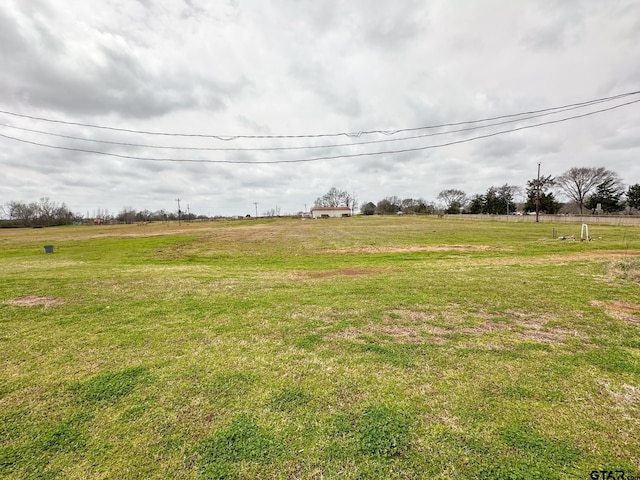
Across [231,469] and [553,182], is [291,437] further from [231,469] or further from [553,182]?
[553,182]

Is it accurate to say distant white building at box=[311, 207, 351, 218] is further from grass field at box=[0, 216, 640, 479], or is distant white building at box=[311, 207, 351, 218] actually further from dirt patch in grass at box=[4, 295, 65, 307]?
grass field at box=[0, 216, 640, 479]

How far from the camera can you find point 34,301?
7.50 meters

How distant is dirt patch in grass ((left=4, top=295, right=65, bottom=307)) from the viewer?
7215mm

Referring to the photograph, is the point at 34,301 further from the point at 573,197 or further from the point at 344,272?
the point at 573,197

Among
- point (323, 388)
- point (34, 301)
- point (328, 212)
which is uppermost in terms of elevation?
point (328, 212)

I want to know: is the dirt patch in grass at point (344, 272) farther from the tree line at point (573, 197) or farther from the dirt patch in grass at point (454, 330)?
the tree line at point (573, 197)

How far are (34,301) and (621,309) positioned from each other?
14128mm

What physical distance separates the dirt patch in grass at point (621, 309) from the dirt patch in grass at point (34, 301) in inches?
501

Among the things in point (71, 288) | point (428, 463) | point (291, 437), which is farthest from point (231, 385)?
point (71, 288)

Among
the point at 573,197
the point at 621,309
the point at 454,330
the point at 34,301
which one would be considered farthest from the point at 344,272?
the point at 573,197

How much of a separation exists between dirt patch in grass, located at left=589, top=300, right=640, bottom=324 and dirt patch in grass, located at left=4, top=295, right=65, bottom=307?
12.7 metres

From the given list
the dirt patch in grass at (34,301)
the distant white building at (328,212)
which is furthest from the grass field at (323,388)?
the distant white building at (328,212)

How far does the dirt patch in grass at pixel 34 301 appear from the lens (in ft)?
23.7

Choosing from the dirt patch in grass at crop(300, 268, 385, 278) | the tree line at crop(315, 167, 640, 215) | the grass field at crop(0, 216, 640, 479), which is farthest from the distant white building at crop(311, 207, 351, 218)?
the grass field at crop(0, 216, 640, 479)
